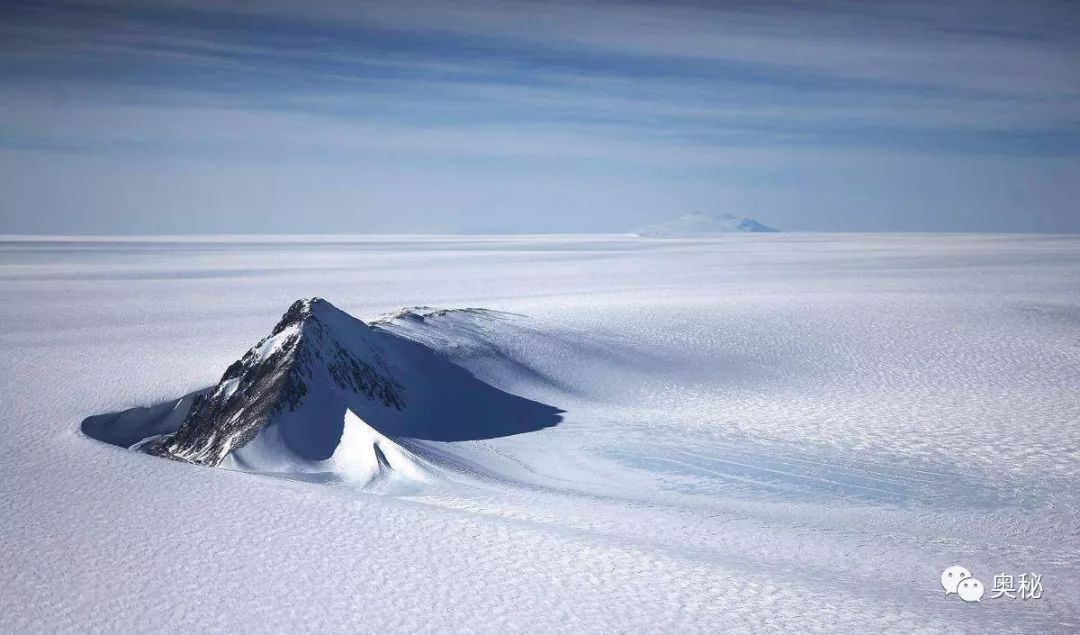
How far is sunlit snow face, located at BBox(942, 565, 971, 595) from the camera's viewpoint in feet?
19.2

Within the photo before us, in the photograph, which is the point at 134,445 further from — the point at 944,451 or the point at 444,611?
the point at 944,451

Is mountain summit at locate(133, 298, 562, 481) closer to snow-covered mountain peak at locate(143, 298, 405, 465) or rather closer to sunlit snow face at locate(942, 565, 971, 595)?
snow-covered mountain peak at locate(143, 298, 405, 465)

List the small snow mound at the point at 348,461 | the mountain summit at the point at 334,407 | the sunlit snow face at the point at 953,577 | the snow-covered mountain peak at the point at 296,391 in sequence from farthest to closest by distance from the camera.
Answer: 1. the snow-covered mountain peak at the point at 296,391
2. the mountain summit at the point at 334,407
3. the small snow mound at the point at 348,461
4. the sunlit snow face at the point at 953,577

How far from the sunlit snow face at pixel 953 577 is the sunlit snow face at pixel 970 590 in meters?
0.03

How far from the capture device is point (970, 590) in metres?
5.77

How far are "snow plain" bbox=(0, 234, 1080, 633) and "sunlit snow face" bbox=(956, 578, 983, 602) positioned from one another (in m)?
0.08

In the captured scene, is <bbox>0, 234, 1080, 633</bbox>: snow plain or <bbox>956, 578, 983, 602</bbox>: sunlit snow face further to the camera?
<bbox>956, 578, 983, 602</bbox>: sunlit snow face

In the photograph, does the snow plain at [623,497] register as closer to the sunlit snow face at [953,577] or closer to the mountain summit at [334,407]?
the sunlit snow face at [953,577]

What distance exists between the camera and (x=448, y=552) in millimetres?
6230

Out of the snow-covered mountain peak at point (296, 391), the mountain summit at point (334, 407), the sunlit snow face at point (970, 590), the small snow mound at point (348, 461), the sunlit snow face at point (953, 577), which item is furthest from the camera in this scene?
the snow-covered mountain peak at point (296, 391)

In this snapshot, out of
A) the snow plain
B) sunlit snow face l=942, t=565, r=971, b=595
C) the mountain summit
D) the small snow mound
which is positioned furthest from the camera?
the mountain summit

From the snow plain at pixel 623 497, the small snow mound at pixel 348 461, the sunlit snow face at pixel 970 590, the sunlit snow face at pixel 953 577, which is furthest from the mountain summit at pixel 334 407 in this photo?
the sunlit snow face at pixel 970 590

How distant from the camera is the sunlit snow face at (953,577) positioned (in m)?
5.84

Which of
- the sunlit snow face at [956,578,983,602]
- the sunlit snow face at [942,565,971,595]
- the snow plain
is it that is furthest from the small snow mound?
the sunlit snow face at [956,578,983,602]
